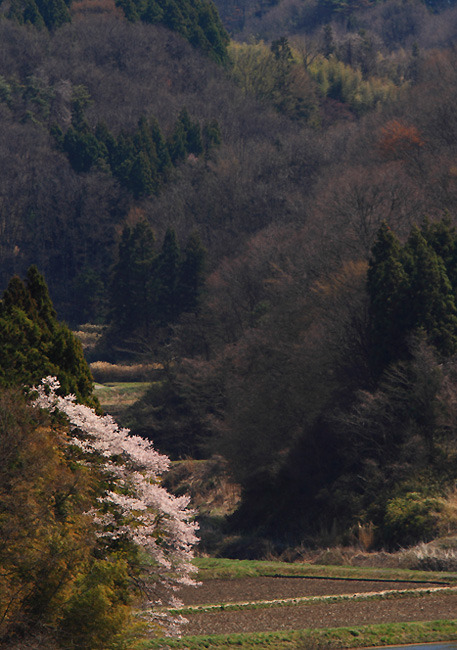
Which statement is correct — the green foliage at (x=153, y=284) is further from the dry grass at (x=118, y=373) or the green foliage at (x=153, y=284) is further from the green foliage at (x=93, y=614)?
the green foliage at (x=93, y=614)

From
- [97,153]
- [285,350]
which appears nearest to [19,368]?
[285,350]

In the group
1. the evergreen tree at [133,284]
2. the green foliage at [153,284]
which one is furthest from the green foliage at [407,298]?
the evergreen tree at [133,284]

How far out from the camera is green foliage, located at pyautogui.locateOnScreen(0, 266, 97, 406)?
22.2 metres

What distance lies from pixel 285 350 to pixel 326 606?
1865 centimetres

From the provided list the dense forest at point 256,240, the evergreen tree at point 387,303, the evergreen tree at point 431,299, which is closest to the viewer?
the dense forest at point 256,240

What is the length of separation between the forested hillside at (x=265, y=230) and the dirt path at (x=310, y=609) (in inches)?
217

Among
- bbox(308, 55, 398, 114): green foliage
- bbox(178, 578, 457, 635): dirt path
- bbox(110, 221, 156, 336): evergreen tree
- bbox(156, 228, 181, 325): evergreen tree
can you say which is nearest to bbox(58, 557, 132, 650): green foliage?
bbox(178, 578, 457, 635): dirt path

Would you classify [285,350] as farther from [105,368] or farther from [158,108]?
[158,108]

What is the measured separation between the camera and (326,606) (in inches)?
1012

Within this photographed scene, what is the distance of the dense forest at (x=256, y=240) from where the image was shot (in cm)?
3675

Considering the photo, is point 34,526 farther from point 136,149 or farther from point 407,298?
point 136,149

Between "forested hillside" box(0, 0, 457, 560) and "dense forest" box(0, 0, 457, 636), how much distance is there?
5.6 inches

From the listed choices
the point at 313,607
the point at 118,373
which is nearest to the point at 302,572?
the point at 313,607

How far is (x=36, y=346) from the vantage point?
76.0ft
